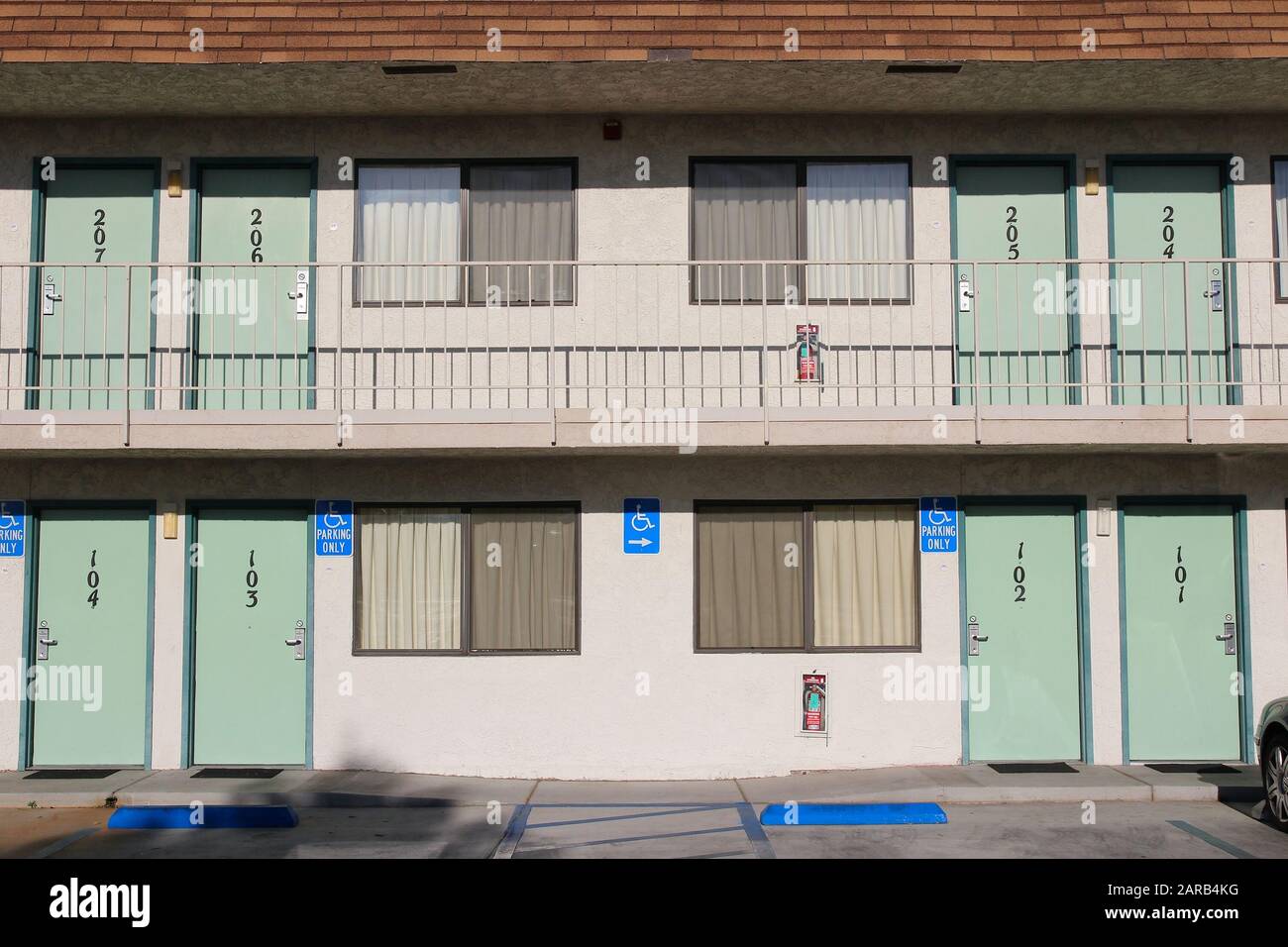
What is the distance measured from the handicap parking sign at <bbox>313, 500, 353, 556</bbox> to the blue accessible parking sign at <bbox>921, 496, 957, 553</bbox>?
18.8ft

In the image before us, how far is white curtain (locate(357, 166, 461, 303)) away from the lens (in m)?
11.4

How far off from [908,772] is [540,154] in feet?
23.2

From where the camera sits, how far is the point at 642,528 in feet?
36.4

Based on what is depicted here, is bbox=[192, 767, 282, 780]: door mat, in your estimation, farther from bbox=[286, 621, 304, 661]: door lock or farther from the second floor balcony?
the second floor balcony

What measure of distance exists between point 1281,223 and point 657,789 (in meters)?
8.40

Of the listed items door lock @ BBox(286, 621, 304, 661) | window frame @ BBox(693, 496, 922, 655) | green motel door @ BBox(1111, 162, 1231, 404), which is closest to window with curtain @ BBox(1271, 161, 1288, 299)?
green motel door @ BBox(1111, 162, 1231, 404)

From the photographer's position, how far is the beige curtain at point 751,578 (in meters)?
11.1

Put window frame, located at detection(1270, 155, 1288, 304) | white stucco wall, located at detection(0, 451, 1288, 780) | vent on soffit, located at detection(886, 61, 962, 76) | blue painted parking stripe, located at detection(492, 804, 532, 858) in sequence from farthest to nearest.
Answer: window frame, located at detection(1270, 155, 1288, 304) < white stucco wall, located at detection(0, 451, 1288, 780) < vent on soffit, located at detection(886, 61, 962, 76) < blue painted parking stripe, located at detection(492, 804, 532, 858)

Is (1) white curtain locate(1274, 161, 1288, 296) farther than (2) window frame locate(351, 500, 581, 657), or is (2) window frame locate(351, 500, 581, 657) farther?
(1) white curtain locate(1274, 161, 1288, 296)

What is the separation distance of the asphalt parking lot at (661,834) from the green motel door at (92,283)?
418 centimetres

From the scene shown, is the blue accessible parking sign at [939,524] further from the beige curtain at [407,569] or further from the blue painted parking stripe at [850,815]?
the beige curtain at [407,569]

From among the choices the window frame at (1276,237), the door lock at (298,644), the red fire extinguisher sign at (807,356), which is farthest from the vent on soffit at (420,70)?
the window frame at (1276,237)

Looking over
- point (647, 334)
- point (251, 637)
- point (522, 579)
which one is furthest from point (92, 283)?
point (647, 334)

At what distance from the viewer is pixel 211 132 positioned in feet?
37.3
